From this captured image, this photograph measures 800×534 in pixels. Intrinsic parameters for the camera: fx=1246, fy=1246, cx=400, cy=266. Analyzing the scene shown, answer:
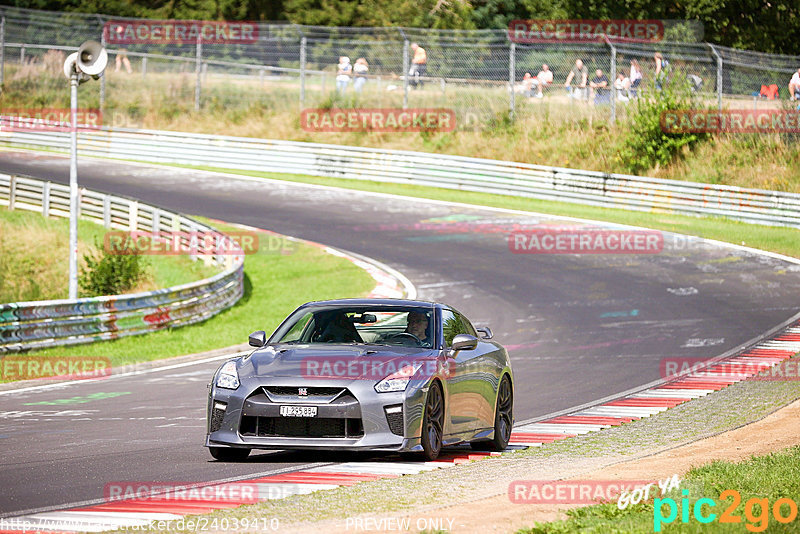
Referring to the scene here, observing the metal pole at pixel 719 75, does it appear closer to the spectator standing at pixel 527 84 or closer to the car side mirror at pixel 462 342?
the spectator standing at pixel 527 84

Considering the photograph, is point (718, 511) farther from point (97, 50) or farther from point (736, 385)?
point (97, 50)

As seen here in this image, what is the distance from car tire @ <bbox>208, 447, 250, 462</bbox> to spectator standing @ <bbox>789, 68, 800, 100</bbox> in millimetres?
27239

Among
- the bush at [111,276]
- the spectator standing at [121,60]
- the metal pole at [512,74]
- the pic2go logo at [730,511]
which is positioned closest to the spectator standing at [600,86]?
the metal pole at [512,74]

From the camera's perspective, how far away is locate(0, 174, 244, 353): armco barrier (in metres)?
17.7

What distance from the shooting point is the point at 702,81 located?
35.7 meters

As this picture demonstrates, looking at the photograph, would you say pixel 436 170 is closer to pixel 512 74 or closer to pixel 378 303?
pixel 512 74

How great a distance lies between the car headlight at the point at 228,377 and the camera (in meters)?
9.55

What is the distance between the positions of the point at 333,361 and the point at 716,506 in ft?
11.5

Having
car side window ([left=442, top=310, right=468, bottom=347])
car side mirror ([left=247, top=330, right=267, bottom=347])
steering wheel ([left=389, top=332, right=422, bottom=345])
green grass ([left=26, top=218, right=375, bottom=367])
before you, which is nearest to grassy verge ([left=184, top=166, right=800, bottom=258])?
green grass ([left=26, top=218, right=375, bottom=367])

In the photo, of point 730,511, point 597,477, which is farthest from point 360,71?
point 730,511

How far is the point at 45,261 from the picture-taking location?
2948 cm

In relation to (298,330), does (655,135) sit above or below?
below

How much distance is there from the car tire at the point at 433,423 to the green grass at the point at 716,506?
205 cm

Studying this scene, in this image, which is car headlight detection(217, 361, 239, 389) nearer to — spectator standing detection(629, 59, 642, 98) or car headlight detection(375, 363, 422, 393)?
car headlight detection(375, 363, 422, 393)
